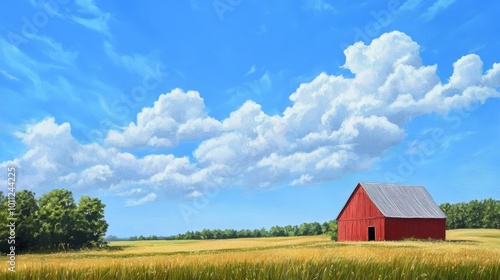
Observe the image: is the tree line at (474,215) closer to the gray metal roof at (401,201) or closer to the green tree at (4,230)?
the gray metal roof at (401,201)

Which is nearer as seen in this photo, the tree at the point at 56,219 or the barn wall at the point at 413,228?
the tree at the point at 56,219

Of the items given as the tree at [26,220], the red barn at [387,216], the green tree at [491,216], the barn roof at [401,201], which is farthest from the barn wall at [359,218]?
the green tree at [491,216]

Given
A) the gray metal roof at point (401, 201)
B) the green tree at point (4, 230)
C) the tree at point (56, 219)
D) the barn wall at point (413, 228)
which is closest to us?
the green tree at point (4, 230)

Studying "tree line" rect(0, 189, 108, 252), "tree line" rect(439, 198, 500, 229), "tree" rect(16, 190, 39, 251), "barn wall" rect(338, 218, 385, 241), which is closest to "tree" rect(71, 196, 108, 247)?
"tree line" rect(0, 189, 108, 252)

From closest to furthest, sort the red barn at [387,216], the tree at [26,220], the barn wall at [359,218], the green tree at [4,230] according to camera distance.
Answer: the green tree at [4,230]
the tree at [26,220]
the red barn at [387,216]
the barn wall at [359,218]

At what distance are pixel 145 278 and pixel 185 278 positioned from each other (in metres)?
0.68

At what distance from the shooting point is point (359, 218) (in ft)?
222

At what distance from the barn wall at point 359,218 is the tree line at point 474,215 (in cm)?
5553

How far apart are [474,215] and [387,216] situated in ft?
212

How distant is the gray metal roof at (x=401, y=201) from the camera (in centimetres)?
6631

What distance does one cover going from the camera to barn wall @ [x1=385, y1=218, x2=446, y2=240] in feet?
212

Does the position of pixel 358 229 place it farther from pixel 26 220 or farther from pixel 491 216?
pixel 491 216

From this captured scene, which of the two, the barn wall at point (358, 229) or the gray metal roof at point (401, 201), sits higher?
the gray metal roof at point (401, 201)

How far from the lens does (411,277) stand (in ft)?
35.6
